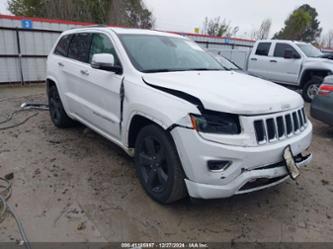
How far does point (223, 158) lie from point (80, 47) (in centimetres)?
302

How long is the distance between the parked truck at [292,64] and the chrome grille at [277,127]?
254 inches

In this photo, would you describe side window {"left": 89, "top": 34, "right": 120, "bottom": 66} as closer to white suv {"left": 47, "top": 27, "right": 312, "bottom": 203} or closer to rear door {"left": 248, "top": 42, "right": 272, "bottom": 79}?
white suv {"left": 47, "top": 27, "right": 312, "bottom": 203}

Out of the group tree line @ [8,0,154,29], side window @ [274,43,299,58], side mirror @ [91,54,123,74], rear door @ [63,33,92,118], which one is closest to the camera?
side mirror @ [91,54,123,74]

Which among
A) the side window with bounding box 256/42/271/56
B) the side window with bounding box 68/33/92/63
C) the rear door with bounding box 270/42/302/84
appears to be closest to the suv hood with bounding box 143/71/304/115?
the side window with bounding box 68/33/92/63

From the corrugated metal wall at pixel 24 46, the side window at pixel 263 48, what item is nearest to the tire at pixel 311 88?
the side window at pixel 263 48

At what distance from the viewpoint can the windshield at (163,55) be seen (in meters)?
3.31

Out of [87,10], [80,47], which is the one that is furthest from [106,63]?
[87,10]

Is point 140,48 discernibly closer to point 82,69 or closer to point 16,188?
point 82,69

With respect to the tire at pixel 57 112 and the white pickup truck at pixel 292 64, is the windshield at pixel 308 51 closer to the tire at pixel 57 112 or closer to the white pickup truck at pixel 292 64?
the white pickup truck at pixel 292 64

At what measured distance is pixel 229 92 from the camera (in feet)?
8.57

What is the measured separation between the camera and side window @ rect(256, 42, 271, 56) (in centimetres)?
1009

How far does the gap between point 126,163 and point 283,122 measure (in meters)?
2.14

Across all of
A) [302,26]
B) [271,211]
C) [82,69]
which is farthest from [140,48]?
[302,26]

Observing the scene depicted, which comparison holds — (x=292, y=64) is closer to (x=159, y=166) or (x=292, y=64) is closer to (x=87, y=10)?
(x=159, y=166)
